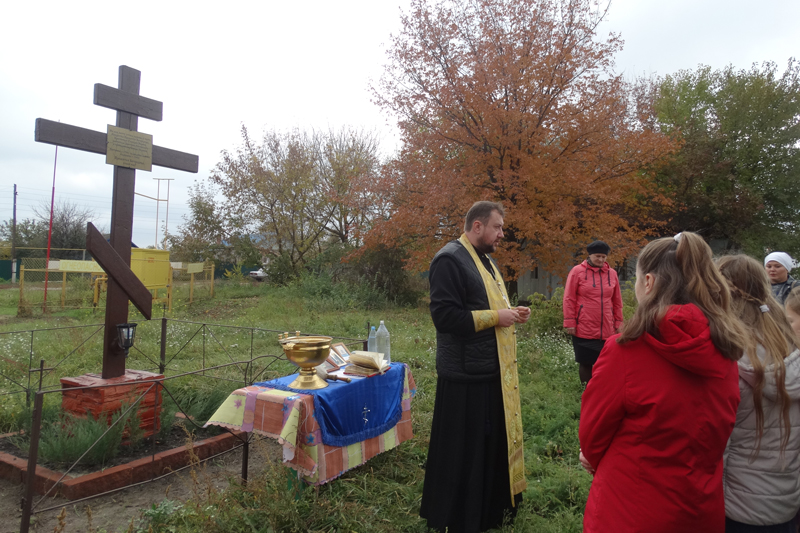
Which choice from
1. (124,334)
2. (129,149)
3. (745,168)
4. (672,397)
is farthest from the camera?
(745,168)

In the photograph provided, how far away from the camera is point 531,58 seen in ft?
32.2

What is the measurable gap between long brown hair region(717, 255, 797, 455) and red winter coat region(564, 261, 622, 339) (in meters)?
3.10

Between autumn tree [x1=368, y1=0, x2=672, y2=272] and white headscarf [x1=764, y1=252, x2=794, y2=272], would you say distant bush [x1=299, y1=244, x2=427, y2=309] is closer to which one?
autumn tree [x1=368, y1=0, x2=672, y2=272]

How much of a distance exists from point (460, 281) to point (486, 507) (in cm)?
135

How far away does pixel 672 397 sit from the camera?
1.52m

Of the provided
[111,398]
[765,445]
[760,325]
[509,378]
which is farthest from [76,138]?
[765,445]

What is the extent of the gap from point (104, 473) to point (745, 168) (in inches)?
725

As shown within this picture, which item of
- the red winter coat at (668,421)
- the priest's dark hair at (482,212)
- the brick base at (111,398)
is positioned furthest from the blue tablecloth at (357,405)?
the red winter coat at (668,421)

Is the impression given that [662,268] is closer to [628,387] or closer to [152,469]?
[628,387]

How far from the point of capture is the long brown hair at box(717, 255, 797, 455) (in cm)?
173

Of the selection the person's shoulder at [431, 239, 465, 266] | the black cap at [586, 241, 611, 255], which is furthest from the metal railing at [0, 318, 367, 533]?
the black cap at [586, 241, 611, 255]

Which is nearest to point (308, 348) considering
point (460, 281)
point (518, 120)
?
point (460, 281)

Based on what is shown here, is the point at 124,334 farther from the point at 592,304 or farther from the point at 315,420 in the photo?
the point at 592,304

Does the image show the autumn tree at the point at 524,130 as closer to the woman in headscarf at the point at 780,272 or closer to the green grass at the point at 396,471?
the green grass at the point at 396,471
